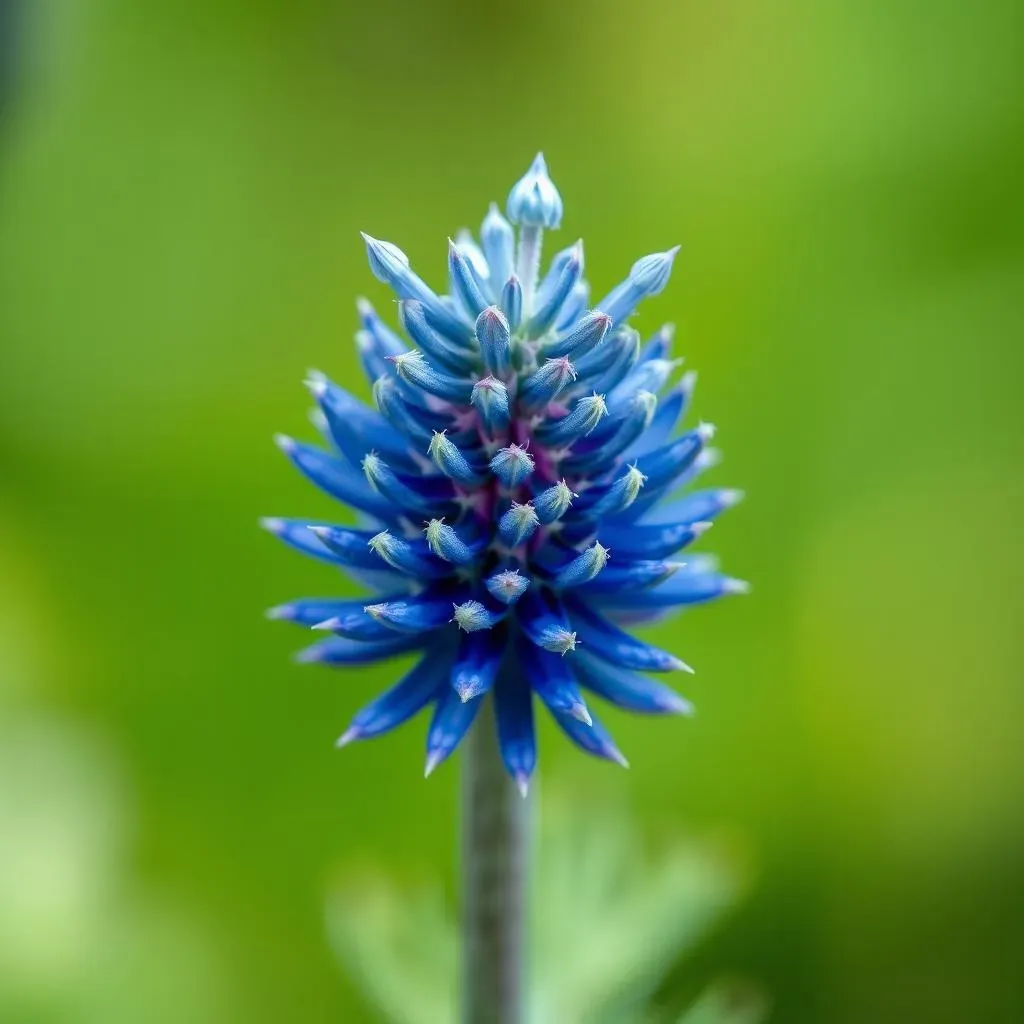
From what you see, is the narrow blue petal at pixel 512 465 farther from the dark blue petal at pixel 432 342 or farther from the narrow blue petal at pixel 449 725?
the narrow blue petal at pixel 449 725

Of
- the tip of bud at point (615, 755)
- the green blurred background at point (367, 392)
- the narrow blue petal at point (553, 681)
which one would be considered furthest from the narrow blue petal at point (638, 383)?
the green blurred background at point (367, 392)

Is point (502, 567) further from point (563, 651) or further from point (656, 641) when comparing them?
point (656, 641)

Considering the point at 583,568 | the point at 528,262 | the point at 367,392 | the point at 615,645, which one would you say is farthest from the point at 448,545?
the point at 367,392

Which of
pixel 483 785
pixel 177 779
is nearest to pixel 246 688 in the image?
pixel 177 779

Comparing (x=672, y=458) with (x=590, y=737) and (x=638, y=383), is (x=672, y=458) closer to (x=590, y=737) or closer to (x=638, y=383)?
(x=638, y=383)

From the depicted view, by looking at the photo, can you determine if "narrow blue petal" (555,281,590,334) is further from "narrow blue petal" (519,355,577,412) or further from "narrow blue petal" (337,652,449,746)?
"narrow blue petal" (337,652,449,746)

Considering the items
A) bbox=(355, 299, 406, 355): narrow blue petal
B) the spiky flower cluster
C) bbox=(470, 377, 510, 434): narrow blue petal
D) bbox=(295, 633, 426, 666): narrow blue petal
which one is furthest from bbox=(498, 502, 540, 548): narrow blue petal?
bbox=(355, 299, 406, 355): narrow blue petal
